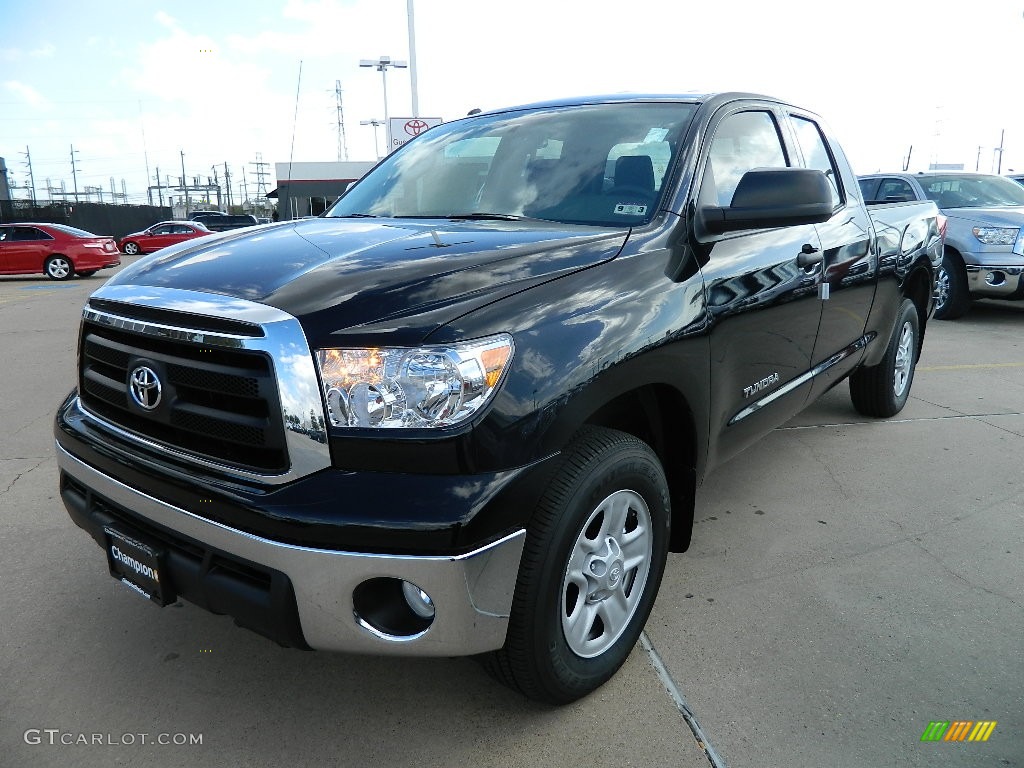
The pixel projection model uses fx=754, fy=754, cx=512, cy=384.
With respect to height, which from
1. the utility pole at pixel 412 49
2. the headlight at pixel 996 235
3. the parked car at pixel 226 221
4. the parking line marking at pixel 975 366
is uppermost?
the utility pole at pixel 412 49

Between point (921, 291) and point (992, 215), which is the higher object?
A: point (992, 215)

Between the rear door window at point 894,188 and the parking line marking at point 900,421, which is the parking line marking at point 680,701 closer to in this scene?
the parking line marking at point 900,421

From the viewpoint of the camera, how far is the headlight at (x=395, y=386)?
5.87 feet

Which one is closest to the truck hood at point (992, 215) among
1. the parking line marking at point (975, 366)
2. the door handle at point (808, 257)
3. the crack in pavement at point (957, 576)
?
the parking line marking at point (975, 366)

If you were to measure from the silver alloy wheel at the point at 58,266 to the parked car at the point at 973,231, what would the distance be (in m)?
17.7

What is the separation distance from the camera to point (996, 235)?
8.58 metres

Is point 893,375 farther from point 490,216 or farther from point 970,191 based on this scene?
point 970,191

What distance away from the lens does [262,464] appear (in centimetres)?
189

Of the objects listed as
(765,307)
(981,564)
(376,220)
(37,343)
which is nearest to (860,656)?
(981,564)

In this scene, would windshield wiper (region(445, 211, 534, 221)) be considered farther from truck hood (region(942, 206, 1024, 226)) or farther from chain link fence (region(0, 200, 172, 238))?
chain link fence (region(0, 200, 172, 238))

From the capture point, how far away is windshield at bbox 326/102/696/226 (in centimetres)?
273

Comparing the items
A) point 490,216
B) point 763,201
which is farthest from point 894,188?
point 490,216

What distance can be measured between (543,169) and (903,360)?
3415mm

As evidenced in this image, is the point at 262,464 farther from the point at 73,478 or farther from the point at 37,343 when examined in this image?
the point at 37,343
